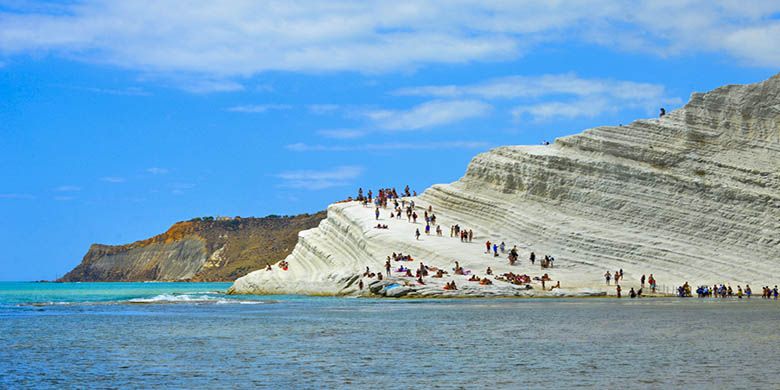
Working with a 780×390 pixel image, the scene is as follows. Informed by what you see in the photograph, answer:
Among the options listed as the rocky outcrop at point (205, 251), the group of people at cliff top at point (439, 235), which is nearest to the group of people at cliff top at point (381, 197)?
the group of people at cliff top at point (439, 235)

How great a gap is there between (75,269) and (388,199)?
133 m

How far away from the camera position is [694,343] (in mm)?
21484

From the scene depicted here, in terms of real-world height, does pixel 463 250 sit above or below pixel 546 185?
below

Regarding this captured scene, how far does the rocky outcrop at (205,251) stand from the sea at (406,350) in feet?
347

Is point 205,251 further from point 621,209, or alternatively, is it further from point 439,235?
point 621,209

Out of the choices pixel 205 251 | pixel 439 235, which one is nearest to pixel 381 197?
pixel 439 235

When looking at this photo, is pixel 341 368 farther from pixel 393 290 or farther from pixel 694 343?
pixel 393 290

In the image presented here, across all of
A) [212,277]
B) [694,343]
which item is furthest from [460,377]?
[212,277]

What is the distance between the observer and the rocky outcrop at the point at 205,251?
142 m

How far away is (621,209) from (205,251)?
103499 millimetres

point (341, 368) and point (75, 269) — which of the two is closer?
point (341, 368)

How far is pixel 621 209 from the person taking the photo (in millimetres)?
56188

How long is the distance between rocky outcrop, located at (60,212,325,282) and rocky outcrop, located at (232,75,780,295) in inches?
3083

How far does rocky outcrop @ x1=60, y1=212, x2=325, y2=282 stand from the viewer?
467ft
